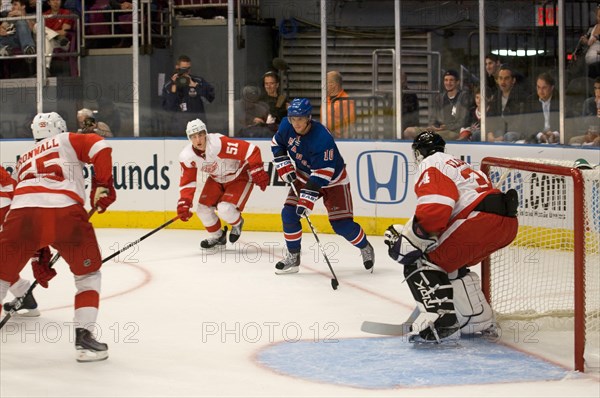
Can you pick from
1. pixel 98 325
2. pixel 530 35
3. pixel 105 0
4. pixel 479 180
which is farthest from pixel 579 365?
pixel 105 0

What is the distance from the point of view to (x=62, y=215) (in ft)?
15.6

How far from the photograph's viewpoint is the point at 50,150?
4840mm

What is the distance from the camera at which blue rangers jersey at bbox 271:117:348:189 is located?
683cm

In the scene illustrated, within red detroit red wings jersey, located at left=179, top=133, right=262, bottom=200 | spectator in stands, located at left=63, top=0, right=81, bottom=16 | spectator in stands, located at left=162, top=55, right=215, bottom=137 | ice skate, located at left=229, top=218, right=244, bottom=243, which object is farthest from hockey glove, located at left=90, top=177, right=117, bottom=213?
spectator in stands, located at left=63, top=0, right=81, bottom=16

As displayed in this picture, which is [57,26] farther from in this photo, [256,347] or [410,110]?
[256,347]

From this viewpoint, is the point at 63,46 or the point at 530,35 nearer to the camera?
the point at 530,35

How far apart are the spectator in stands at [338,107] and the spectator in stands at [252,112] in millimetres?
542

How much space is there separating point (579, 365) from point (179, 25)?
19.8 ft

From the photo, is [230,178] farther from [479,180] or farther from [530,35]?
[479,180]

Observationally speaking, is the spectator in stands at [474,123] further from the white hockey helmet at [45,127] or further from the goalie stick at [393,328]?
the white hockey helmet at [45,127]

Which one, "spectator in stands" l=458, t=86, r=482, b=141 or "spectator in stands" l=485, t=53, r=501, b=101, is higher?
"spectator in stands" l=485, t=53, r=501, b=101

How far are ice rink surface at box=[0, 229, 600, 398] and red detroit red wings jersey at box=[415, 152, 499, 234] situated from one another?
0.59m

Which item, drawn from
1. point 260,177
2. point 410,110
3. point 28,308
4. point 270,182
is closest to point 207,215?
point 260,177

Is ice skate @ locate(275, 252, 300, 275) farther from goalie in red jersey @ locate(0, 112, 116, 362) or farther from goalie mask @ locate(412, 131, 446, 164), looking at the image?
goalie in red jersey @ locate(0, 112, 116, 362)
